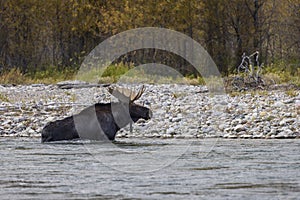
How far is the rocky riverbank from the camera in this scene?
44.7ft

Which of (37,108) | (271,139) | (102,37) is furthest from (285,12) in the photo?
(271,139)

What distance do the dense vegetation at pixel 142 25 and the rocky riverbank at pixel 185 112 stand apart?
6.13m

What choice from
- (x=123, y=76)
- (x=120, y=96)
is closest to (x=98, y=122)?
(x=120, y=96)

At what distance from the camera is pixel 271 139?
41.2ft

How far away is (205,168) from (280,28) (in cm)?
2030

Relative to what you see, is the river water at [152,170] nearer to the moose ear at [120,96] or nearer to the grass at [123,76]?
the moose ear at [120,96]

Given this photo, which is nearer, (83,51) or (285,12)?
(285,12)

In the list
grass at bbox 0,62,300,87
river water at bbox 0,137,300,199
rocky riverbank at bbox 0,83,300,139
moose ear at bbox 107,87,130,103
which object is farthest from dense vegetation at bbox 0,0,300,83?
river water at bbox 0,137,300,199

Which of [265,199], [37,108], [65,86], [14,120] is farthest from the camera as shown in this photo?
[65,86]

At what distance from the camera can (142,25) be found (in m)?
28.8

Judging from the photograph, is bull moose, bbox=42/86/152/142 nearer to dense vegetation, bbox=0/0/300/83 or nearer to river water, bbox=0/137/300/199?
river water, bbox=0/137/300/199

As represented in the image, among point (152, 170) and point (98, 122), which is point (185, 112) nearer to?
point (98, 122)

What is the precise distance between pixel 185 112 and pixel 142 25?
13.7 m

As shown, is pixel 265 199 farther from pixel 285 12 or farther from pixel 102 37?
pixel 102 37
